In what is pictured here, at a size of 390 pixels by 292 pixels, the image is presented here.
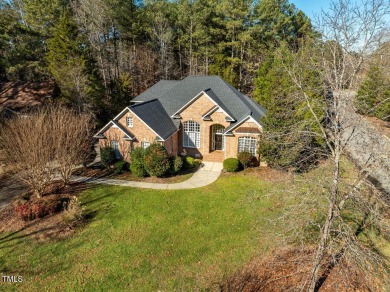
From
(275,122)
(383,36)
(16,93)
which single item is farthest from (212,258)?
(16,93)

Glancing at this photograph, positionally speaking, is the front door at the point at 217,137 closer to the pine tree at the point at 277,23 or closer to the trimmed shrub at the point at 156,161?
the trimmed shrub at the point at 156,161

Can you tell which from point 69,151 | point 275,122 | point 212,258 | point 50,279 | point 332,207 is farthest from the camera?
point 275,122

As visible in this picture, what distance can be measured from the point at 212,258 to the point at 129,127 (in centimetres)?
1546

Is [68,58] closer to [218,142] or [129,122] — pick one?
[129,122]

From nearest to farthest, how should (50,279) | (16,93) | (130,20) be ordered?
(50,279), (16,93), (130,20)

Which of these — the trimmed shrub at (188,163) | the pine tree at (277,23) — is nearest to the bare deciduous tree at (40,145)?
the trimmed shrub at (188,163)

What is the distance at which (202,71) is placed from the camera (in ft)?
165

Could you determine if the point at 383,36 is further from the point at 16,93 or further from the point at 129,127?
the point at 16,93

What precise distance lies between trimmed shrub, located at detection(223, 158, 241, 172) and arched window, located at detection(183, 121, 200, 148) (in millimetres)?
4647

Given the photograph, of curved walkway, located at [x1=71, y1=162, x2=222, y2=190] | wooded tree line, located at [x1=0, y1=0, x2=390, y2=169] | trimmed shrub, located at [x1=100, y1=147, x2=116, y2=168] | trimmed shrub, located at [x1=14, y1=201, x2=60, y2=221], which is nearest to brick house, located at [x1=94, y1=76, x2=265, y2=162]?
trimmed shrub, located at [x1=100, y1=147, x2=116, y2=168]

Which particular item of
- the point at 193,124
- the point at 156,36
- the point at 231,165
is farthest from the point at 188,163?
the point at 156,36

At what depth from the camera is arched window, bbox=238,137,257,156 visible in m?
23.9

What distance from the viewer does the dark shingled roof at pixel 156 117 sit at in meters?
23.5

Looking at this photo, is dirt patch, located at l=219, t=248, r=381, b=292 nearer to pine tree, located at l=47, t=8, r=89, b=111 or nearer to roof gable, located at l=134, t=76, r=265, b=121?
roof gable, located at l=134, t=76, r=265, b=121
